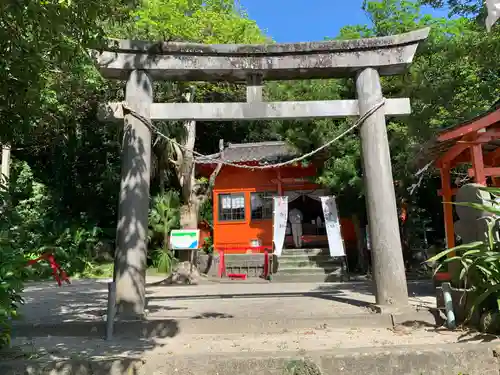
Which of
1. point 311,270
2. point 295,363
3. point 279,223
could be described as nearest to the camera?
point 295,363

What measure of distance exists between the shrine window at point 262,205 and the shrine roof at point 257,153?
160 centimetres

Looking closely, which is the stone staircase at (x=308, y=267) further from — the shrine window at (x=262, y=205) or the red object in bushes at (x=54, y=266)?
the red object in bushes at (x=54, y=266)

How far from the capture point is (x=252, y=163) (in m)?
16.8

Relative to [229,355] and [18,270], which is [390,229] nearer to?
[229,355]

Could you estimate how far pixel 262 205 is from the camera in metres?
17.5

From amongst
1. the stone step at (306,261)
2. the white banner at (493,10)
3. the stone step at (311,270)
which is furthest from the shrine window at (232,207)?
the white banner at (493,10)

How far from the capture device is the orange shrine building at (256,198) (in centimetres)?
1677

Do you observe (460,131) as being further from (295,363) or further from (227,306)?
(295,363)

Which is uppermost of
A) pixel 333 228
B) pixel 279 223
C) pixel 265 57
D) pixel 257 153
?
pixel 257 153

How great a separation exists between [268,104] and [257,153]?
35.5 feet

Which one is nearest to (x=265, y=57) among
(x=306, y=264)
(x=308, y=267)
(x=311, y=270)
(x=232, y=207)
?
(x=311, y=270)

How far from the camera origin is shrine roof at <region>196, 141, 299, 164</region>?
1609 centimetres

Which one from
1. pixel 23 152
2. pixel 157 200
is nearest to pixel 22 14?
pixel 157 200

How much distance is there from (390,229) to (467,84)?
7550mm
